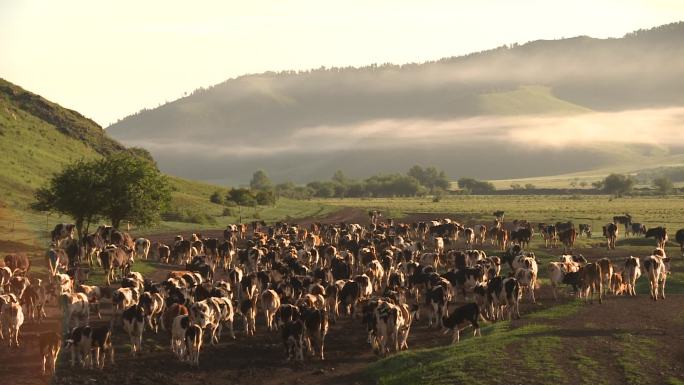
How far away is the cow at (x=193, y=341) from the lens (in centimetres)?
2755

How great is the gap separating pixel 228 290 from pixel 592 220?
252 ft

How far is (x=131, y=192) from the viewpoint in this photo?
2352 inches

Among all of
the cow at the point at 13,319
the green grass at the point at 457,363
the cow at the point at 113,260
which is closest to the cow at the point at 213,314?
the cow at the point at 13,319

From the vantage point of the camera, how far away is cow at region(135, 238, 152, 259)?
5746cm

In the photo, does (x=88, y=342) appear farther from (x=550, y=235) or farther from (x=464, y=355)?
(x=550, y=235)

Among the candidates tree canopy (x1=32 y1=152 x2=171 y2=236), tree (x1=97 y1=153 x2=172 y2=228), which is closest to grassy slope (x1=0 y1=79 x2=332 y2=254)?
tree canopy (x1=32 y1=152 x2=171 y2=236)

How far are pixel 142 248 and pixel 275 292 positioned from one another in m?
25.9

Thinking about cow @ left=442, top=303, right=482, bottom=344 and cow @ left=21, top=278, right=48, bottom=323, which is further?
cow @ left=21, top=278, right=48, bottom=323

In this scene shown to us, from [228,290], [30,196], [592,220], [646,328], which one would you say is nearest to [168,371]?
[228,290]

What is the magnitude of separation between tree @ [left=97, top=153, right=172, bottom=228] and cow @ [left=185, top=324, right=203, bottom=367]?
33746 millimetres

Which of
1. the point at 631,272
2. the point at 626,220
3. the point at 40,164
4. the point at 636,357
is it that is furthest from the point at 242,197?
the point at 636,357

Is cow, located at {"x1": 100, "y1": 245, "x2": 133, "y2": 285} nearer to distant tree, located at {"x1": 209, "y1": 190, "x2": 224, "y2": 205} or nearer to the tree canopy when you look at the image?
the tree canopy

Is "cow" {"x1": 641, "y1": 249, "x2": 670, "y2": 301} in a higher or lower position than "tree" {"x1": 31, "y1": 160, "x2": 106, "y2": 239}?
lower

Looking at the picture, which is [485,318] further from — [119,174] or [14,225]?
[14,225]
